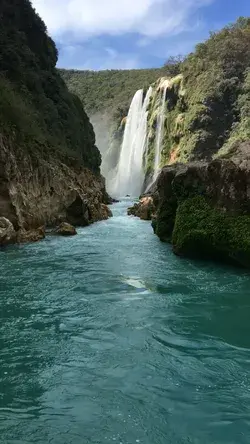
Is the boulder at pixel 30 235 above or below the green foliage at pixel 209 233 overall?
below

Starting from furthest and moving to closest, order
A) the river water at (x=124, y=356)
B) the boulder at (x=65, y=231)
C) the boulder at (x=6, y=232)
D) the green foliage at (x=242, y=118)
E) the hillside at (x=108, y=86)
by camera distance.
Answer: the hillside at (x=108, y=86), the green foliage at (x=242, y=118), the boulder at (x=65, y=231), the boulder at (x=6, y=232), the river water at (x=124, y=356)

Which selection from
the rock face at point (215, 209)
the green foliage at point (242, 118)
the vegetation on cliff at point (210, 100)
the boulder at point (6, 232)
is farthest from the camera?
the vegetation on cliff at point (210, 100)

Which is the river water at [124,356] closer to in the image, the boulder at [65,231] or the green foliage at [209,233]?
the green foliage at [209,233]

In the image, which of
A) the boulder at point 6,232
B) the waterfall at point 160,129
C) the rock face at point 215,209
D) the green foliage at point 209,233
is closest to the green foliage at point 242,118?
the waterfall at point 160,129

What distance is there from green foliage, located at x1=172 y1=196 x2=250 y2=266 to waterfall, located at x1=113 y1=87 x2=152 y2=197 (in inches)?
1923

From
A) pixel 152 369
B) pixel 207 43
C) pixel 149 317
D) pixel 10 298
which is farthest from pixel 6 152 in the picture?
pixel 207 43

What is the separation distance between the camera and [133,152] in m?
64.9

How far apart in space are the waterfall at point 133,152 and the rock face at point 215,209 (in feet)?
158

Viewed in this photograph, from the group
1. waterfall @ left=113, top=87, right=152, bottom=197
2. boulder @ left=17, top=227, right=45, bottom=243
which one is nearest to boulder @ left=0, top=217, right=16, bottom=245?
boulder @ left=17, top=227, right=45, bottom=243

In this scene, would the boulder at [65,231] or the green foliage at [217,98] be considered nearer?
the boulder at [65,231]

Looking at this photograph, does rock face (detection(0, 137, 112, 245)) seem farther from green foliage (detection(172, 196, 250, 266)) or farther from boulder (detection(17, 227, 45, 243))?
green foliage (detection(172, 196, 250, 266))

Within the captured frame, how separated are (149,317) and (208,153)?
42793mm

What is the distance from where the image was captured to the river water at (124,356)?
4238mm

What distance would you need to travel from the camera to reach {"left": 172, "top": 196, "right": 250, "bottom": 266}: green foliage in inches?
430
